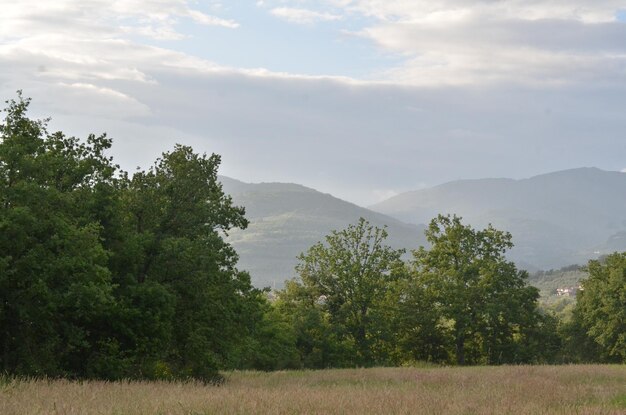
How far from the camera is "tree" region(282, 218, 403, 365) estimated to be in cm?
6756

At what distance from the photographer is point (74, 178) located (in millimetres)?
26781

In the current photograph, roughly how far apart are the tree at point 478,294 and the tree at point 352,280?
4070 mm

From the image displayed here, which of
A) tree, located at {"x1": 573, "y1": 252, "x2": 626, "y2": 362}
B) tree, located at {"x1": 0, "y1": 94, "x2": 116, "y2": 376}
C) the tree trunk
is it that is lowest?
the tree trunk

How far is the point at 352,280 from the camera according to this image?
224 feet

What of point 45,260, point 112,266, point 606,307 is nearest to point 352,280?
point 606,307

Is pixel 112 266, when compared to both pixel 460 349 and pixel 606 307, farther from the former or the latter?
pixel 606 307

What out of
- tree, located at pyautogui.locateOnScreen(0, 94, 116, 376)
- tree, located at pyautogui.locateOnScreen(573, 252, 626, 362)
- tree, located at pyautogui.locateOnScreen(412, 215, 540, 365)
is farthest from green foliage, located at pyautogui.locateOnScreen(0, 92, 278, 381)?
tree, located at pyautogui.locateOnScreen(573, 252, 626, 362)

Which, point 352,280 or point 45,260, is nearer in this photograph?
point 45,260

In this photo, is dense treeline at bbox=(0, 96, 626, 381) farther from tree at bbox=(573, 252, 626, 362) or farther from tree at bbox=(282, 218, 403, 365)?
tree at bbox=(573, 252, 626, 362)

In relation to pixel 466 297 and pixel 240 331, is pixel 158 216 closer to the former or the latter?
pixel 240 331

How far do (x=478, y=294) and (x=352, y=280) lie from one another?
460 inches

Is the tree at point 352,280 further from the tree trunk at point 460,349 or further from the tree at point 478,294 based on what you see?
the tree trunk at point 460,349

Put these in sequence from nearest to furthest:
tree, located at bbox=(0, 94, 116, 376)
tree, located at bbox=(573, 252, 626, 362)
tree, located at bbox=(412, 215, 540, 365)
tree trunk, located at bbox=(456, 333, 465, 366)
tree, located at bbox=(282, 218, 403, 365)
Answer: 1. tree, located at bbox=(0, 94, 116, 376)
2. tree trunk, located at bbox=(456, 333, 465, 366)
3. tree, located at bbox=(412, 215, 540, 365)
4. tree, located at bbox=(282, 218, 403, 365)
5. tree, located at bbox=(573, 252, 626, 362)

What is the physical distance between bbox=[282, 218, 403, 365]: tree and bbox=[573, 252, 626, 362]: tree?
2178 cm
